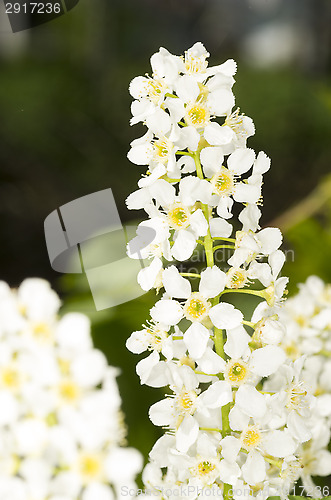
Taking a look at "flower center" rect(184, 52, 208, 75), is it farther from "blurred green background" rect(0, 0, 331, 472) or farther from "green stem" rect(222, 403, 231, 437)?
"blurred green background" rect(0, 0, 331, 472)

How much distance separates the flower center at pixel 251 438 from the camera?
0.25 metres

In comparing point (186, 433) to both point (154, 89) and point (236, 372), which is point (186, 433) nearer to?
point (236, 372)

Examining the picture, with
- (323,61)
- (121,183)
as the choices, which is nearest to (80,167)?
(121,183)

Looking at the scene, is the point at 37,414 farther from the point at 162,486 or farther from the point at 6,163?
the point at 6,163

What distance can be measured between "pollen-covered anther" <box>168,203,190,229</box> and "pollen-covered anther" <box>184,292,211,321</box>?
0.09ft

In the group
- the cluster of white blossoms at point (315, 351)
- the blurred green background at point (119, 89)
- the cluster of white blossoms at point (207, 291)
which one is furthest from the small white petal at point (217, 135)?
the blurred green background at point (119, 89)

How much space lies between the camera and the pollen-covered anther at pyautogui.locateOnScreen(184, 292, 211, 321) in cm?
24

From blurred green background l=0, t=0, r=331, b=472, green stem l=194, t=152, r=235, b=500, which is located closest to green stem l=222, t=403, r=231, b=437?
green stem l=194, t=152, r=235, b=500

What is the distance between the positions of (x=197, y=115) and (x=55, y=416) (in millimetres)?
123

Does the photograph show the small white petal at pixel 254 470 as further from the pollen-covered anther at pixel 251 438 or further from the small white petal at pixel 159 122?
the small white petal at pixel 159 122

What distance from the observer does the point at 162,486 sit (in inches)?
10.8

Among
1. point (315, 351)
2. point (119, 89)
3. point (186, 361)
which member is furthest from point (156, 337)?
point (119, 89)

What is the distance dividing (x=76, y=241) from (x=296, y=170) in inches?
39.3

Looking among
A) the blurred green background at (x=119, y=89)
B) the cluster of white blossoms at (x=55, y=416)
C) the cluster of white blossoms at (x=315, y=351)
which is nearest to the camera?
the cluster of white blossoms at (x=55, y=416)
